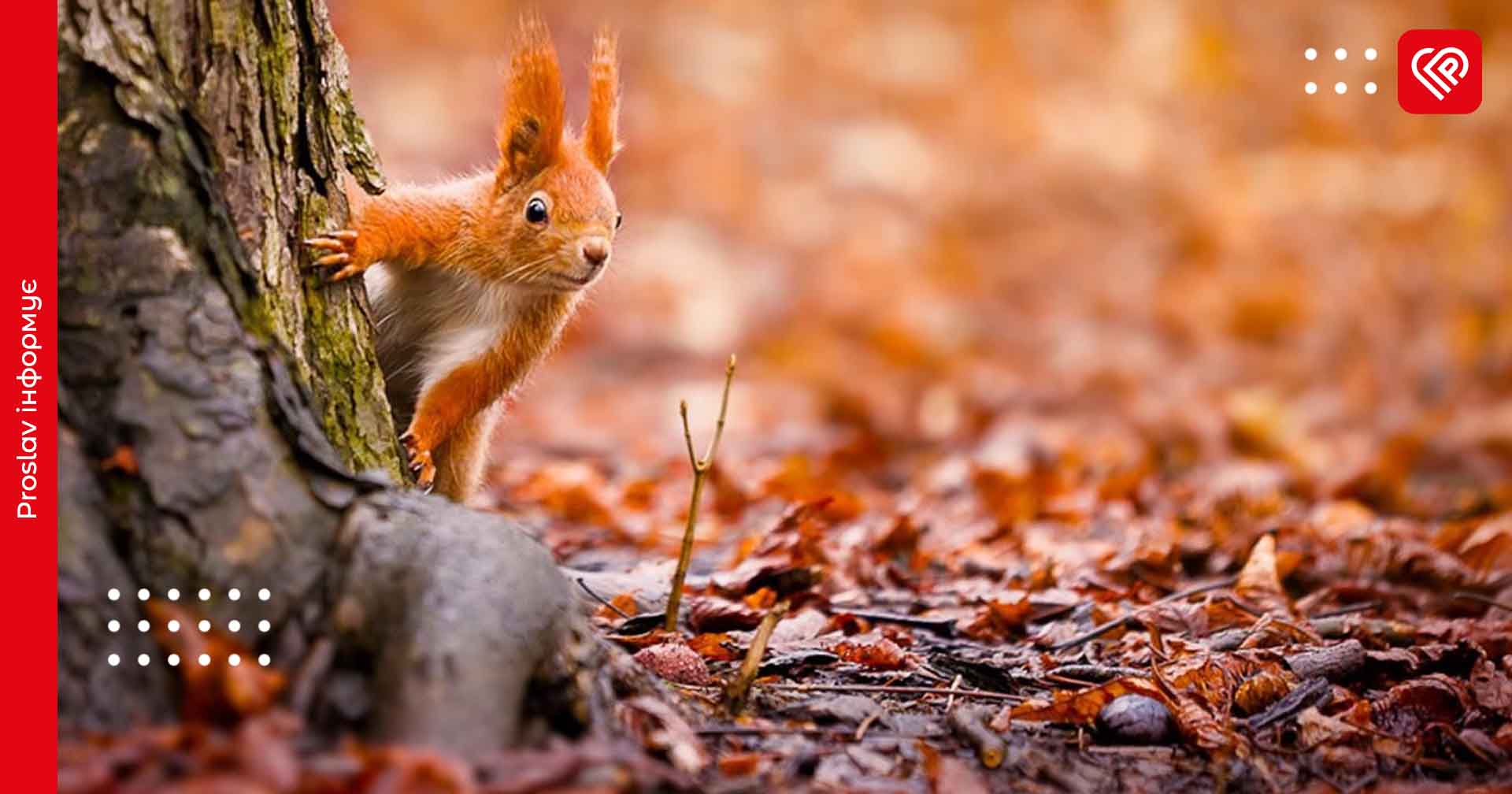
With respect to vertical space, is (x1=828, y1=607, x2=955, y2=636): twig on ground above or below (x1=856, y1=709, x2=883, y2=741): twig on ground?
above

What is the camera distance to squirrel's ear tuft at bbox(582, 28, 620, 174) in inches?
116

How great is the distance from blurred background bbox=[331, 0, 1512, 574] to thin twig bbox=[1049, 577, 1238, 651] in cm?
75

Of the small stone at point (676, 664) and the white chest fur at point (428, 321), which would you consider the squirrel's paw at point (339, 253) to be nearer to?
the white chest fur at point (428, 321)

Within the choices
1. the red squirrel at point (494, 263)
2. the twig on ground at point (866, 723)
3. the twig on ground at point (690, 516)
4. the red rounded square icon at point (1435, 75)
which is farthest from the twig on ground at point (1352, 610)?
the red squirrel at point (494, 263)

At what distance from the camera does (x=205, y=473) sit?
6.31ft

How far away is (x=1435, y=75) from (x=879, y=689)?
3176mm

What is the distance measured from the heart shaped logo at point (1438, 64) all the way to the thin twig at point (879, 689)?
274 centimetres

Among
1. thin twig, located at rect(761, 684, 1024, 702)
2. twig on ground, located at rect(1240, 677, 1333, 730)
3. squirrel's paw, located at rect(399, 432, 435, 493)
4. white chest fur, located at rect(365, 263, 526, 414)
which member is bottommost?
twig on ground, located at rect(1240, 677, 1333, 730)

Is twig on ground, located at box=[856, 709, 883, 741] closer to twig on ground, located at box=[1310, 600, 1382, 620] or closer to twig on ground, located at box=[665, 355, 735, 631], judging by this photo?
twig on ground, located at box=[665, 355, 735, 631]

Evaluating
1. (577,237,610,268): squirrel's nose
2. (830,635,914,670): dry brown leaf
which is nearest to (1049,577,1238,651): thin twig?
(830,635,914,670): dry brown leaf

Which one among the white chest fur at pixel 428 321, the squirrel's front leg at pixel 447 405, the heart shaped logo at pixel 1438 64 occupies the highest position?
the heart shaped logo at pixel 1438 64

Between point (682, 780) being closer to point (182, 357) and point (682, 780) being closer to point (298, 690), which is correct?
point (298, 690)

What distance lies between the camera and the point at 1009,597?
328cm

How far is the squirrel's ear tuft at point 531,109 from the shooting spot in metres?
2.83
